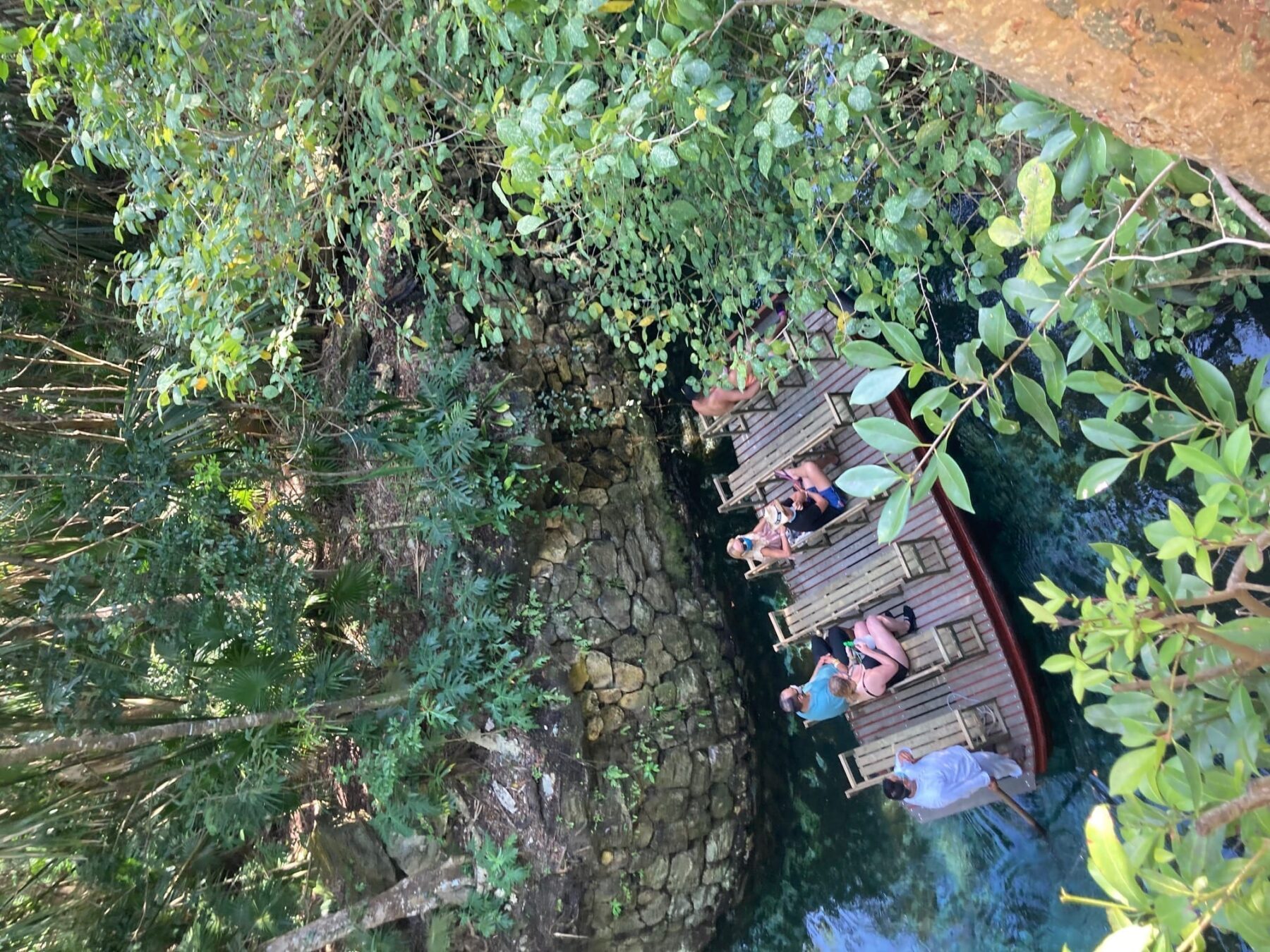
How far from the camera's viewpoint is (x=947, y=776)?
4.61m

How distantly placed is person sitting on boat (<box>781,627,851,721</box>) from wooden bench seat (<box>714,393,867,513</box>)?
4.02ft

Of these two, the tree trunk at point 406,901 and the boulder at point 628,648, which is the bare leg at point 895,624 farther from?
the tree trunk at point 406,901

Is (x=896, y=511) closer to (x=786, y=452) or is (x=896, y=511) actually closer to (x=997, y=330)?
(x=997, y=330)

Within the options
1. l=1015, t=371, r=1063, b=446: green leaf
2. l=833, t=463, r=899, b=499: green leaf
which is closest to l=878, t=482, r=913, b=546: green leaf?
l=833, t=463, r=899, b=499: green leaf

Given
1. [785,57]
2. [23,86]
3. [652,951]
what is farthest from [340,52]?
[652,951]

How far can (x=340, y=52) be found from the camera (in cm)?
402

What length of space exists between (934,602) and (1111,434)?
3214 millimetres

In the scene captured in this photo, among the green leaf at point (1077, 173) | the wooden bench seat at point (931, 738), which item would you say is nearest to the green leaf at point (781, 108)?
the green leaf at point (1077, 173)

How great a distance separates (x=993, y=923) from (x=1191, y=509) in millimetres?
2912

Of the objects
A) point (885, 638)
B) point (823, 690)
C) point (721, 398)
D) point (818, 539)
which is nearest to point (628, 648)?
point (823, 690)

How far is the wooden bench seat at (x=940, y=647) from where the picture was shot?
4.91 m

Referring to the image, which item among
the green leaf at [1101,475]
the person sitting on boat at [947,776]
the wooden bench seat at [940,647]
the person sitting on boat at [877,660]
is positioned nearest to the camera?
the green leaf at [1101,475]

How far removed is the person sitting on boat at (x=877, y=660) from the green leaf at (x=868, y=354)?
11.9ft

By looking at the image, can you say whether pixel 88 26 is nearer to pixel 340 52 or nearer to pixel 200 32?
pixel 200 32
